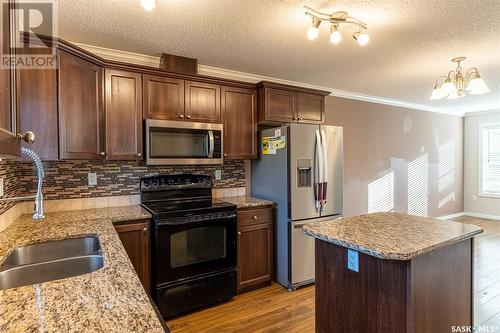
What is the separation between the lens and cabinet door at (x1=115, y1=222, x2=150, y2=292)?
2.25 meters

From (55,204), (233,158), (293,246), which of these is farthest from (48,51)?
(293,246)

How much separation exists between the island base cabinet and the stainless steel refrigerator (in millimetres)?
1159

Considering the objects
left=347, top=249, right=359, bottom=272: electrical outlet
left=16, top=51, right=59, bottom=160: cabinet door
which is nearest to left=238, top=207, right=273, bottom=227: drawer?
left=347, top=249, right=359, bottom=272: electrical outlet

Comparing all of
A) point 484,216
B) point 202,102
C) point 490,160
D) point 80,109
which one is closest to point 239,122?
point 202,102

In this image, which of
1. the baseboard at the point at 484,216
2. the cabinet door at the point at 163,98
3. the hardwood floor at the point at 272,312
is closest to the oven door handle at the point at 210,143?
the cabinet door at the point at 163,98

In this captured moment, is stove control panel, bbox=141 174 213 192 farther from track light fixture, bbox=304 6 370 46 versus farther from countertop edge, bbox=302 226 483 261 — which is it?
track light fixture, bbox=304 6 370 46

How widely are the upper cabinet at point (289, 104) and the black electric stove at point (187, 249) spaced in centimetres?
123

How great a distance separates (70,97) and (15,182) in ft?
2.71

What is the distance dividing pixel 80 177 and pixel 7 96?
1886 millimetres

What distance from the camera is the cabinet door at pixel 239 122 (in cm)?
307

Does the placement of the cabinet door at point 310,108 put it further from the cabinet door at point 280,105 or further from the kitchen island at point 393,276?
the kitchen island at point 393,276

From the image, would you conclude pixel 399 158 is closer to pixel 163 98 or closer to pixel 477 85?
pixel 477 85

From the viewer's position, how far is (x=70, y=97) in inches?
86.0

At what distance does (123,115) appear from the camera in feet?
8.26
